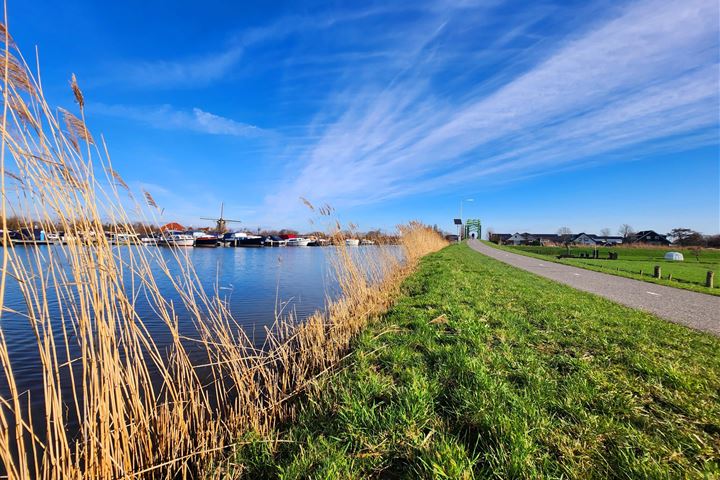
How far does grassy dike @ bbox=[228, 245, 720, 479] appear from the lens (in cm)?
218

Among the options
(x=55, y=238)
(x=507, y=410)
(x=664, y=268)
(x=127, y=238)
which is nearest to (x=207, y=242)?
(x=664, y=268)

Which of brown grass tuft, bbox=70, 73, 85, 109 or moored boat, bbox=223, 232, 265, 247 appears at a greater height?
brown grass tuft, bbox=70, 73, 85, 109

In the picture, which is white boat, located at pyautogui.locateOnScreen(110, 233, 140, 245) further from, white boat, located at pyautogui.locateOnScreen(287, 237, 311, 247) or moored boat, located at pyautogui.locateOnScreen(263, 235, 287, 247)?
white boat, located at pyautogui.locateOnScreen(287, 237, 311, 247)

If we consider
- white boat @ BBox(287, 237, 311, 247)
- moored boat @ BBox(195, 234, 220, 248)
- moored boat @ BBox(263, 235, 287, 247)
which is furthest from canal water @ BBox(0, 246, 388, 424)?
white boat @ BBox(287, 237, 311, 247)

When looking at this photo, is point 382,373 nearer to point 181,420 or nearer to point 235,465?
point 235,465

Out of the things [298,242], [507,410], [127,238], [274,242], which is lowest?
[298,242]

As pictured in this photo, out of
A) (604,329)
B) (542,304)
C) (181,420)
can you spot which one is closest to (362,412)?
(181,420)

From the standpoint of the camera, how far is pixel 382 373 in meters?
3.61

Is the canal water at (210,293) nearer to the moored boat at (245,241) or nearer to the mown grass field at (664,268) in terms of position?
the mown grass field at (664,268)

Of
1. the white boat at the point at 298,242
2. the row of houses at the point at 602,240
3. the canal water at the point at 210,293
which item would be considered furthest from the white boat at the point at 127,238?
the row of houses at the point at 602,240

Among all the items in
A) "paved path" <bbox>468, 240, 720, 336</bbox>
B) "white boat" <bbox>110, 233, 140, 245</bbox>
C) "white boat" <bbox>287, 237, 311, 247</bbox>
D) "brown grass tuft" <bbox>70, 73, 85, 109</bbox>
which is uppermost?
"brown grass tuft" <bbox>70, 73, 85, 109</bbox>

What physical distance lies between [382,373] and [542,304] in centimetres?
464

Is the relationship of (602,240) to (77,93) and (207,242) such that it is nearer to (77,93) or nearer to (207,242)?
(207,242)

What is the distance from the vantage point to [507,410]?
8.87 ft
